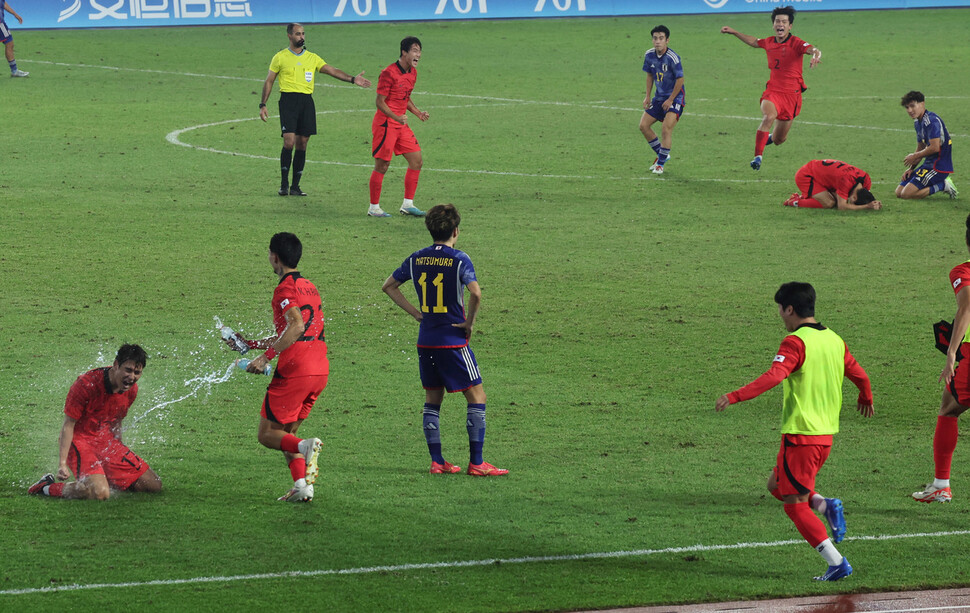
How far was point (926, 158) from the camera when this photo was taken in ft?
58.0

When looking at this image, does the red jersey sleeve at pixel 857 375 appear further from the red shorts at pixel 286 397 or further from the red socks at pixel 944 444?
the red shorts at pixel 286 397

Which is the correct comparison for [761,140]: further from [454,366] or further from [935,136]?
[454,366]

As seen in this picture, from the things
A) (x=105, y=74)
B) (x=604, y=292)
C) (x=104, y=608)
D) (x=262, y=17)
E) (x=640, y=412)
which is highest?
(x=262, y=17)

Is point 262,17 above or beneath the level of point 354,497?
above

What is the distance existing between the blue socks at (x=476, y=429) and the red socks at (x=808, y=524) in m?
2.40

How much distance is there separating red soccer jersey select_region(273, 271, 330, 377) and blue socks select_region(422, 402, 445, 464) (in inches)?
34.6

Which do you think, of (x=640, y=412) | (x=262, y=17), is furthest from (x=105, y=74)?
(x=640, y=412)

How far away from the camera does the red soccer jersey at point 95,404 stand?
7.80m

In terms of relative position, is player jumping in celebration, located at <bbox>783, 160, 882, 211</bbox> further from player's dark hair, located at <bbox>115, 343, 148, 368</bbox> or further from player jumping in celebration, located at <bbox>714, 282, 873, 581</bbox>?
player's dark hair, located at <bbox>115, 343, 148, 368</bbox>

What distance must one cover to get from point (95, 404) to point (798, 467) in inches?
173

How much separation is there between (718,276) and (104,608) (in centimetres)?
925

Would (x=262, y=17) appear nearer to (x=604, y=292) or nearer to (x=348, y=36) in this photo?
(x=348, y=36)

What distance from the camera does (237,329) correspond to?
1177cm

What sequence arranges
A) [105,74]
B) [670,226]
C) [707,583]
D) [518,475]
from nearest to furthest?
[707,583] < [518,475] < [670,226] < [105,74]
